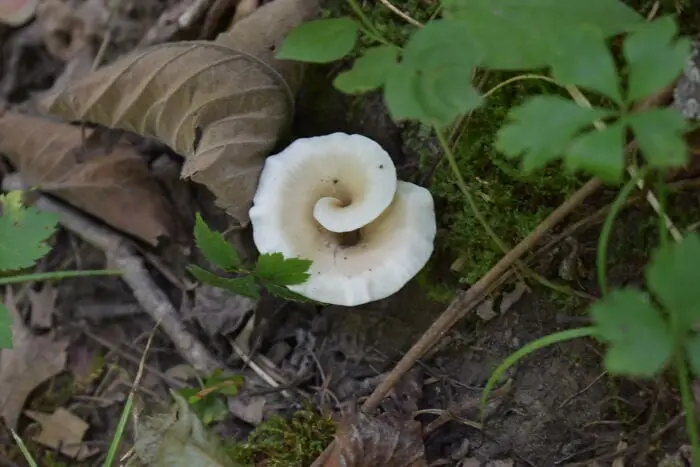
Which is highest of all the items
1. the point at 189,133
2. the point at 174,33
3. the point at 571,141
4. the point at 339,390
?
the point at 571,141

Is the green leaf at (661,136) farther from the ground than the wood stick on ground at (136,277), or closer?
farther from the ground

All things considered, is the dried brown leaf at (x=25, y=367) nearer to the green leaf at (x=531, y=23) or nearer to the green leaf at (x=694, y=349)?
the green leaf at (x=531, y=23)

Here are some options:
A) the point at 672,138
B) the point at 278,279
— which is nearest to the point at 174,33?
the point at 278,279

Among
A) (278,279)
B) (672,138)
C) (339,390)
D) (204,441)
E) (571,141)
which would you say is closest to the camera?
(672,138)

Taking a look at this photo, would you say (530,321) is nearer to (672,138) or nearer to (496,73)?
(496,73)

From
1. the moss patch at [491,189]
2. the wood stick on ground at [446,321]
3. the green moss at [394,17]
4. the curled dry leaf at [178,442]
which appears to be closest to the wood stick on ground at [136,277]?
the curled dry leaf at [178,442]
